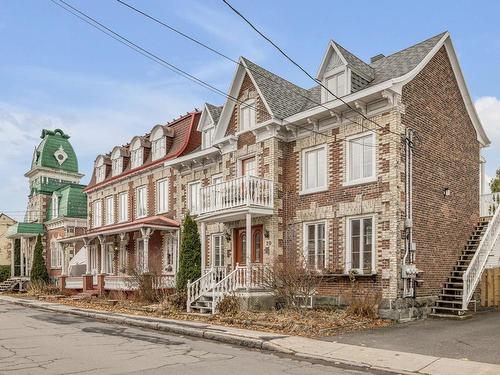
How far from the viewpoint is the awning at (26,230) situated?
38.1 m

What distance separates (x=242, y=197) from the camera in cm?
1869

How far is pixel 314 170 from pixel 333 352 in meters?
9.10

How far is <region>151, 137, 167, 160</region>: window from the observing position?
27484mm

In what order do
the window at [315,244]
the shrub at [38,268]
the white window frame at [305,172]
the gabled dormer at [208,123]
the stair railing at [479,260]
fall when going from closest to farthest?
1. the stair railing at [479,260]
2. the window at [315,244]
3. the white window frame at [305,172]
4. the gabled dormer at [208,123]
5. the shrub at [38,268]

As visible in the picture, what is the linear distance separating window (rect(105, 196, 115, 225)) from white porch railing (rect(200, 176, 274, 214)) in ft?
43.5

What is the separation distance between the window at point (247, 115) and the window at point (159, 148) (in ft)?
24.7

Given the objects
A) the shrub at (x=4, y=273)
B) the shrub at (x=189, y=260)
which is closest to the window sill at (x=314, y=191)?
the shrub at (x=189, y=260)

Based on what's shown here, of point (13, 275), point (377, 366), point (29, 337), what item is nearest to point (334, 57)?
point (377, 366)

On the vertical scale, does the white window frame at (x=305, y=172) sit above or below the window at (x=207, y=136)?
below

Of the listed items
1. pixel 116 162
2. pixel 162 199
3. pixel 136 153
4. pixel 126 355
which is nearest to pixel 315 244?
pixel 126 355

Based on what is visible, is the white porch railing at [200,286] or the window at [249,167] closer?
the white porch railing at [200,286]

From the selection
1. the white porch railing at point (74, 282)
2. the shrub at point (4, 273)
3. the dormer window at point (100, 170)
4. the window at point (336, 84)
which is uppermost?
the window at point (336, 84)

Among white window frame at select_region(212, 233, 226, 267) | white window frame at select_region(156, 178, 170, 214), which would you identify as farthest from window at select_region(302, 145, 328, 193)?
white window frame at select_region(156, 178, 170, 214)

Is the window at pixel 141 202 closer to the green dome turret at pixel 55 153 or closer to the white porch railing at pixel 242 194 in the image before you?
the white porch railing at pixel 242 194
